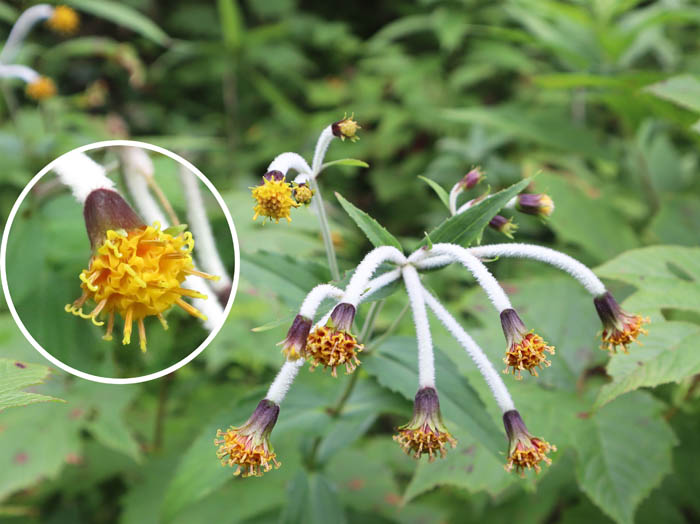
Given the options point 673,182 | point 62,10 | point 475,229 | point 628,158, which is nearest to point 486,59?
point 628,158

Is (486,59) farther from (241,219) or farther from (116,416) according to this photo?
(116,416)

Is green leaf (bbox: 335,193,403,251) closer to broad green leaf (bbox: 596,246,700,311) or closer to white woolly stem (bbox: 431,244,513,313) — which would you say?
white woolly stem (bbox: 431,244,513,313)

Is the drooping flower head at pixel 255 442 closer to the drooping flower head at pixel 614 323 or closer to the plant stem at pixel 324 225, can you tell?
the plant stem at pixel 324 225

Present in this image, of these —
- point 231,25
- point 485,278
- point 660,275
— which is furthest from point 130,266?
point 231,25

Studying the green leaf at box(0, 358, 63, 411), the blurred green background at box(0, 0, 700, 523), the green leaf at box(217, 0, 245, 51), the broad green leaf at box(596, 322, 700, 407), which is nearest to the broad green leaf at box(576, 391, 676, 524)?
the blurred green background at box(0, 0, 700, 523)

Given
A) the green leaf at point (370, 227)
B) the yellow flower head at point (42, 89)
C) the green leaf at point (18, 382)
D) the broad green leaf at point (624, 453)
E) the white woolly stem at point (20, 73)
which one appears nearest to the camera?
the green leaf at point (18, 382)

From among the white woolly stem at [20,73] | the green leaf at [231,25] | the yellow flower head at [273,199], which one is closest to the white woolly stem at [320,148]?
the yellow flower head at [273,199]
